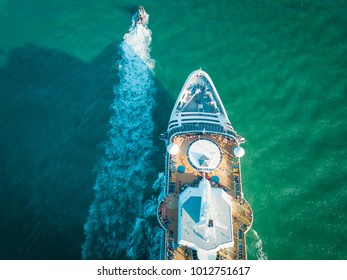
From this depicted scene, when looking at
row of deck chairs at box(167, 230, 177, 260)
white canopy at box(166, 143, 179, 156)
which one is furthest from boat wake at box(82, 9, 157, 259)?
white canopy at box(166, 143, 179, 156)

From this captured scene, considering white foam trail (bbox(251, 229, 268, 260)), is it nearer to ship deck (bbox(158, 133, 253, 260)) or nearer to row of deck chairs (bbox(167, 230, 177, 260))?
ship deck (bbox(158, 133, 253, 260))

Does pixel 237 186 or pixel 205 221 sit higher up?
pixel 237 186

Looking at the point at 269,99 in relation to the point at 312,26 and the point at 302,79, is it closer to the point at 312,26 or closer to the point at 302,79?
the point at 302,79

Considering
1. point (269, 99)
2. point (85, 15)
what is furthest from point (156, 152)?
point (85, 15)

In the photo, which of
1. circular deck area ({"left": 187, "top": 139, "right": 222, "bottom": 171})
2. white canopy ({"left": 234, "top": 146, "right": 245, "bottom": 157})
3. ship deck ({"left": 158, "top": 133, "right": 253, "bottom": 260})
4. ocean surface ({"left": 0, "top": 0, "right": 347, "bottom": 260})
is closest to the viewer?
ship deck ({"left": 158, "top": 133, "right": 253, "bottom": 260})

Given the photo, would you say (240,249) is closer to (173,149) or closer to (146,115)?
(173,149)

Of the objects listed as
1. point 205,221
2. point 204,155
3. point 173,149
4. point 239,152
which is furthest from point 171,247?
point 239,152
